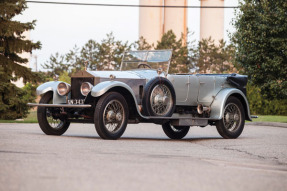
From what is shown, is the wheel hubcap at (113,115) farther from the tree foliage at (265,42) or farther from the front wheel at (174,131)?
the tree foliage at (265,42)

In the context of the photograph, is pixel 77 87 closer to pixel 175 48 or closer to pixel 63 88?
pixel 63 88

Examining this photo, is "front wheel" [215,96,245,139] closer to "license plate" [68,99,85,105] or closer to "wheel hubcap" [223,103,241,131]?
"wheel hubcap" [223,103,241,131]

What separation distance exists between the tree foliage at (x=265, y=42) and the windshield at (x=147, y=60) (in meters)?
11.5

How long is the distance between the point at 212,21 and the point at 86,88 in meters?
41.4

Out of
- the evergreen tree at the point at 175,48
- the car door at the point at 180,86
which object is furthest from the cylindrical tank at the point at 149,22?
the car door at the point at 180,86

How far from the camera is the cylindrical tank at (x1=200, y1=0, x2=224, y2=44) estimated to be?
51706mm

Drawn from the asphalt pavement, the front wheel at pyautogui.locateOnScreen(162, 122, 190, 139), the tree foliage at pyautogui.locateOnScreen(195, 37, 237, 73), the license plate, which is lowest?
the front wheel at pyautogui.locateOnScreen(162, 122, 190, 139)

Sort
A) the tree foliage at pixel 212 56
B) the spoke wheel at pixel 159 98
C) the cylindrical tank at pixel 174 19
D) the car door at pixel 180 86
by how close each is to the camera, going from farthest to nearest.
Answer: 1. the cylindrical tank at pixel 174 19
2. the tree foliage at pixel 212 56
3. the car door at pixel 180 86
4. the spoke wheel at pixel 159 98

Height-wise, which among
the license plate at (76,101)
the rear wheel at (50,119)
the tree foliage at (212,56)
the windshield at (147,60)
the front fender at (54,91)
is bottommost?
the rear wheel at (50,119)

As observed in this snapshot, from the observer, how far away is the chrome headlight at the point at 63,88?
1223cm

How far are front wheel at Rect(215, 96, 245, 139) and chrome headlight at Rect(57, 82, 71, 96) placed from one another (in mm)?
3654

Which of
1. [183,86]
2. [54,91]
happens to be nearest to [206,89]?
[183,86]

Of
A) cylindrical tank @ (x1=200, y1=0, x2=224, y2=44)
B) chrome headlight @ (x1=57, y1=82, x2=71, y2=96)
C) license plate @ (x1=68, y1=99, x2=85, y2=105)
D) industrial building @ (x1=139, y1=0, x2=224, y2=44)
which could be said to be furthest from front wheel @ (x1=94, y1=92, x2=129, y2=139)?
cylindrical tank @ (x1=200, y1=0, x2=224, y2=44)

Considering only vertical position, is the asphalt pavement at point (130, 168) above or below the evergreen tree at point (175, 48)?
below
